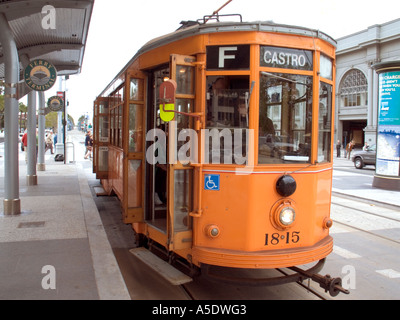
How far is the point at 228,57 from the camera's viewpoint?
13.1 ft

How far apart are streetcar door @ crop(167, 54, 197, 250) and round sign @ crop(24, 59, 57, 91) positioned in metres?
5.18

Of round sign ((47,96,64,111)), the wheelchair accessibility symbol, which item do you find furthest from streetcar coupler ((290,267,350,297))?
round sign ((47,96,64,111))

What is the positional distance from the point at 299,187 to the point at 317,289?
147cm

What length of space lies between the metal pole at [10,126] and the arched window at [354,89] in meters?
36.7

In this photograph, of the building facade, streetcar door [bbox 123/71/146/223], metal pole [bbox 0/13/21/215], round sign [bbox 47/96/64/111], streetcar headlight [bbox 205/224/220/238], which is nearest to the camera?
streetcar headlight [bbox 205/224/220/238]

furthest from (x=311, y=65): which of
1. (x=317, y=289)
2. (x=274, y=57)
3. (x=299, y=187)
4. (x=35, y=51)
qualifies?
(x=35, y=51)

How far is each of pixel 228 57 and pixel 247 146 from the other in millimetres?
947

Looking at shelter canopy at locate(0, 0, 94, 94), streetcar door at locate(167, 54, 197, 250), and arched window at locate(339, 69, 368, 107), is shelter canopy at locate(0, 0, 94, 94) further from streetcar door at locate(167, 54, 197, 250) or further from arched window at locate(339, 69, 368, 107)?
arched window at locate(339, 69, 368, 107)

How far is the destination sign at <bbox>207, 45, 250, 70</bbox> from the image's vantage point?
393 cm

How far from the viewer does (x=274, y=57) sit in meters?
3.98

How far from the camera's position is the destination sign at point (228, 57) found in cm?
393

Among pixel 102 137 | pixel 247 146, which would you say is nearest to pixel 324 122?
pixel 247 146

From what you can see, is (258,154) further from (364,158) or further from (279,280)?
(364,158)
